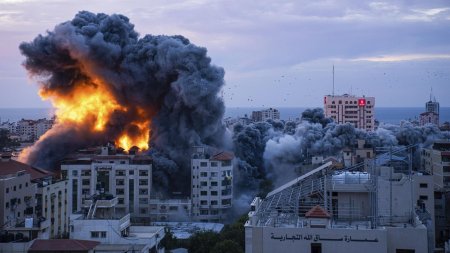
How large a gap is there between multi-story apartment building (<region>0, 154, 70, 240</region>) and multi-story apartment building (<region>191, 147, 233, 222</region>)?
11472mm

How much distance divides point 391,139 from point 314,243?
5525cm

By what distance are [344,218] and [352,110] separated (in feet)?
325

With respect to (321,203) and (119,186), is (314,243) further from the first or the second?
(119,186)

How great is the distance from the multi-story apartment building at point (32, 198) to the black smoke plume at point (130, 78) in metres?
17.9

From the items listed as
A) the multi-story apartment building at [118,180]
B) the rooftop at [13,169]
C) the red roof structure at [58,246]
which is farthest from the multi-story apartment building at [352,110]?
the red roof structure at [58,246]

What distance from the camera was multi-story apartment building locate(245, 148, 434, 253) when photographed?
538 inches

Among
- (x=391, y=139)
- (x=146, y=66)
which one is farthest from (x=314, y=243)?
(x=391, y=139)

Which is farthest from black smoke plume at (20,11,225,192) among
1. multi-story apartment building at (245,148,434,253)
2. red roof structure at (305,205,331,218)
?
red roof structure at (305,205,331,218)

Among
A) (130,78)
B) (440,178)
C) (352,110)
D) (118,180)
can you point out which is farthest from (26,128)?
(440,178)

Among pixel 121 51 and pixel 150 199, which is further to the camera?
pixel 121 51

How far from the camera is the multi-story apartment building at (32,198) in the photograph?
29.7 meters

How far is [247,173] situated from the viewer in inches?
2191

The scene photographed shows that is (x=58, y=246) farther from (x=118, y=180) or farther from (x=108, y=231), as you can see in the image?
(x=118, y=180)

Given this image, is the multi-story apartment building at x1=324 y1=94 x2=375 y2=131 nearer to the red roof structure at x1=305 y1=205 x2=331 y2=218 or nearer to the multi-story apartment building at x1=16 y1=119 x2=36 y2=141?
the multi-story apartment building at x1=16 y1=119 x2=36 y2=141
